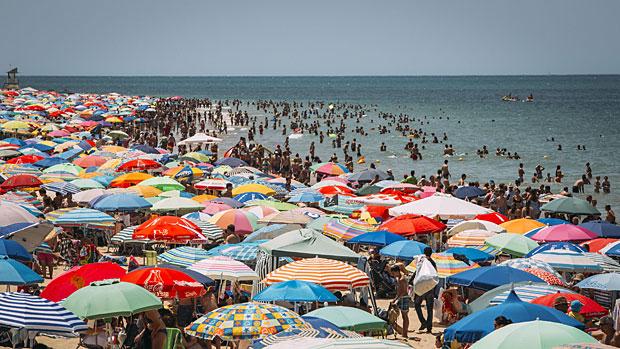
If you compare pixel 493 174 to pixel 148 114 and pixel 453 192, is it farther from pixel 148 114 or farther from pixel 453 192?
pixel 148 114

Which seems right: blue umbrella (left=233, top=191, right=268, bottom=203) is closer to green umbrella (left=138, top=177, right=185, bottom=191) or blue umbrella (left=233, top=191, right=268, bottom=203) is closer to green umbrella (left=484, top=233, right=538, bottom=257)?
green umbrella (left=138, top=177, right=185, bottom=191)

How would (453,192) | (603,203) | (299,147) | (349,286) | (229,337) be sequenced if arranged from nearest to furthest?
(229,337) < (349,286) < (453,192) < (603,203) < (299,147)

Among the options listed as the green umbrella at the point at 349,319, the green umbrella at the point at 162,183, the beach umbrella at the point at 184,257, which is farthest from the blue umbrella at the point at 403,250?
the green umbrella at the point at 162,183

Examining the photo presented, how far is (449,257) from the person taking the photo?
40.0 ft

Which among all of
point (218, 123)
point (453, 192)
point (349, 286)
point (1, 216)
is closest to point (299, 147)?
point (218, 123)

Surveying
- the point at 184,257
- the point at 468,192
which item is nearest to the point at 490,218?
the point at 468,192

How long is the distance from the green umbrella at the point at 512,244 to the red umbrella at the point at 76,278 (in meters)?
6.56

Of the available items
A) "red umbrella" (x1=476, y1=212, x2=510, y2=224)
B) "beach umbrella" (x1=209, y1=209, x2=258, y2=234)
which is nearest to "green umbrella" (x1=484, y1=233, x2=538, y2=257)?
"red umbrella" (x1=476, y1=212, x2=510, y2=224)

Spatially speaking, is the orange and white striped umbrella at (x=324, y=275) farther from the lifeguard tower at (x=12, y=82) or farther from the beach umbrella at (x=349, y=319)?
the lifeguard tower at (x=12, y=82)

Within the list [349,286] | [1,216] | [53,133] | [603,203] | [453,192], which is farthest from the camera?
[53,133]

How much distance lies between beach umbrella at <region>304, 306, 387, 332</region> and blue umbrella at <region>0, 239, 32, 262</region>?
213 inches

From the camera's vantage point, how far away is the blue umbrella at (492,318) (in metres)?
7.49

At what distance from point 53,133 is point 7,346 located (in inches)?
1046

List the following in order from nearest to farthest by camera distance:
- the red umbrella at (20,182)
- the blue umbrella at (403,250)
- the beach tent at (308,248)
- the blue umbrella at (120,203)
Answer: the beach tent at (308,248) → the blue umbrella at (403,250) → the blue umbrella at (120,203) → the red umbrella at (20,182)
